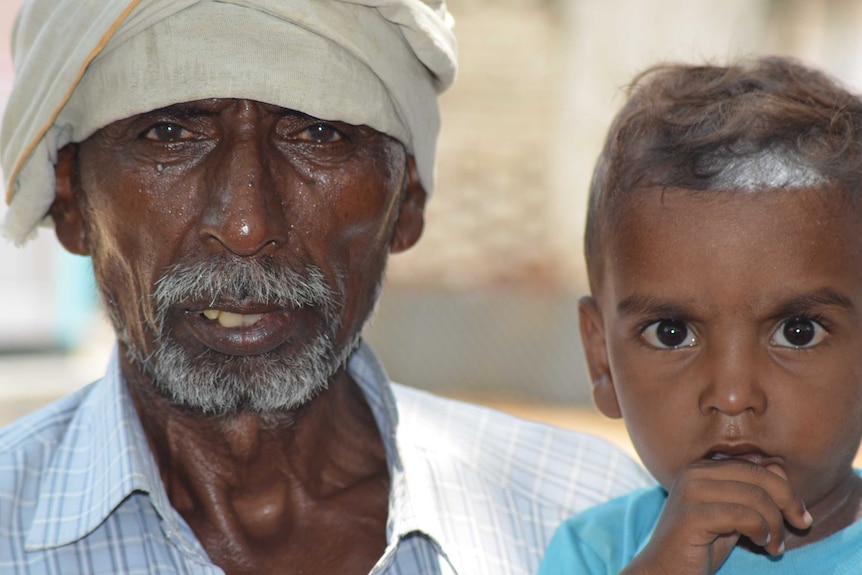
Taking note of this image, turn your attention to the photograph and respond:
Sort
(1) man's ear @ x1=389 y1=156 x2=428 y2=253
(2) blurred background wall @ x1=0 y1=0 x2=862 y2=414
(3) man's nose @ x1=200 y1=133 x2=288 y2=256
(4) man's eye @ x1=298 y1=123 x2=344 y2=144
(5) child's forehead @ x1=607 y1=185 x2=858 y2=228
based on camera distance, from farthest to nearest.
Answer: (2) blurred background wall @ x1=0 y1=0 x2=862 y2=414 → (1) man's ear @ x1=389 y1=156 x2=428 y2=253 → (4) man's eye @ x1=298 y1=123 x2=344 y2=144 → (3) man's nose @ x1=200 y1=133 x2=288 y2=256 → (5) child's forehead @ x1=607 y1=185 x2=858 y2=228

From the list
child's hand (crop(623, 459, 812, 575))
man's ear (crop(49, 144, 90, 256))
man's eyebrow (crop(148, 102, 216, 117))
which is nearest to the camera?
child's hand (crop(623, 459, 812, 575))

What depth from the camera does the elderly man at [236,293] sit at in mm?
2484

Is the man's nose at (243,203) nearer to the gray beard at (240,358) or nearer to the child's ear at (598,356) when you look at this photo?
the gray beard at (240,358)

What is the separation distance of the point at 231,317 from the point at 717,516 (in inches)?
42.1

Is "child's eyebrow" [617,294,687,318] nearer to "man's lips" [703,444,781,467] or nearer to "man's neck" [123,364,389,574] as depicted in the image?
"man's lips" [703,444,781,467]

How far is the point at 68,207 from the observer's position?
112 inches

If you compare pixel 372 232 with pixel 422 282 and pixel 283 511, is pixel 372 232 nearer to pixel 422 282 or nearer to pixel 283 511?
pixel 283 511

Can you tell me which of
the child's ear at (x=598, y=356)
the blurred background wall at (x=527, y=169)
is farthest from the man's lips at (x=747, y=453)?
the blurred background wall at (x=527, y=169)

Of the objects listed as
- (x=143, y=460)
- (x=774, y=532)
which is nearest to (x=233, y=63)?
(x=143, y=460)

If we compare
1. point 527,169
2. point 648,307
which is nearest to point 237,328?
point 648,307

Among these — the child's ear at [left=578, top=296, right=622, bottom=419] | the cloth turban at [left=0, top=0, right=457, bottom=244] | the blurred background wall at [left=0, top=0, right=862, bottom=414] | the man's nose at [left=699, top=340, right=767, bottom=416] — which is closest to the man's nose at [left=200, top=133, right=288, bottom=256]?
the cloth turban at [left=0, top=0, right=457, bottom=244]

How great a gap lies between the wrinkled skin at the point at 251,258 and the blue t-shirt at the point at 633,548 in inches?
17.2

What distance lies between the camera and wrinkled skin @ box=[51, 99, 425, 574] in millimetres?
2527

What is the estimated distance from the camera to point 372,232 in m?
2.77
